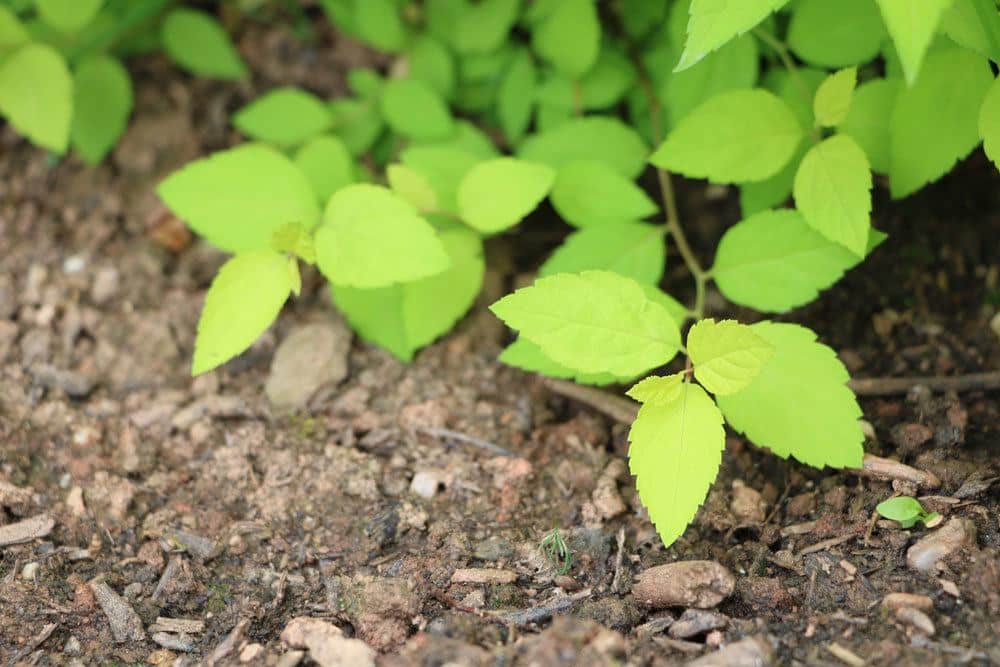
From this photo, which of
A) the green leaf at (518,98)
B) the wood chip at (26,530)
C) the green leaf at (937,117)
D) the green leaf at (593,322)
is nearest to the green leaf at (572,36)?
the green leaf at (518,98)

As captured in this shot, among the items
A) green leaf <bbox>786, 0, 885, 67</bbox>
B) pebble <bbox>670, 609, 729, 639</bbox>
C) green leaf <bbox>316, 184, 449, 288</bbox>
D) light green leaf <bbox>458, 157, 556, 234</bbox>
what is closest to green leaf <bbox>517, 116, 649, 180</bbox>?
light green leaf <bbox>458, 157, 556, 234</bbox>

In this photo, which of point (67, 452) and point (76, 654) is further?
point (67, 452)

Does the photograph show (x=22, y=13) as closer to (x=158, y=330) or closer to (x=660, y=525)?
(x=158, y=330)

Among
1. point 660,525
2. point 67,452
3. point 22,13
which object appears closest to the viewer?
point 660,525

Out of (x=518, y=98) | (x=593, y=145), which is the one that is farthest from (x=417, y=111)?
(x=593, y=145)

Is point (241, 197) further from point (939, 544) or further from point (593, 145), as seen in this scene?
point (939, 544)

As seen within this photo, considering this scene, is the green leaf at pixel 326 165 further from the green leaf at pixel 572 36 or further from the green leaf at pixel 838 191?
the green leaf at pixel 838 191

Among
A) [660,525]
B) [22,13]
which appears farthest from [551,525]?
[22,13]
